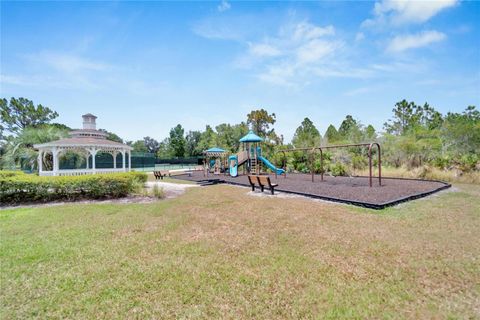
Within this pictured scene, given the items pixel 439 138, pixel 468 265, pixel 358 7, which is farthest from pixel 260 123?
pixel 468 265

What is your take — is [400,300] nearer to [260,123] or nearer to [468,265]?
[468,265]

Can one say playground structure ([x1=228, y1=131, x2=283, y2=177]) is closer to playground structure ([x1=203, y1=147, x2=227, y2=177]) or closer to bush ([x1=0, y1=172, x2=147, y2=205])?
playground structure ([x1=203, y1=147, x2=227, y2=177])

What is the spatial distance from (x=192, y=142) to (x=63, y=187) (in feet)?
156

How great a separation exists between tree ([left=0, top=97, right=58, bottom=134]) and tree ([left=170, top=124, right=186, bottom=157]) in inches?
895

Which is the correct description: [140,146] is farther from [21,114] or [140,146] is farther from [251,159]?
[251,159]

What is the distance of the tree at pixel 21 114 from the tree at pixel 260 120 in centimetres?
3444

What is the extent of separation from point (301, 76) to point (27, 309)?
1471 cm

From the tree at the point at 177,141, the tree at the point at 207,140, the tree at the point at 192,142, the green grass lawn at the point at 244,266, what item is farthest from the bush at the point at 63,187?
the tree at the point at 177,141

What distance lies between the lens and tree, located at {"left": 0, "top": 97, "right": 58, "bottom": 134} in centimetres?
3375

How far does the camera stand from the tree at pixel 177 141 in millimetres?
51562

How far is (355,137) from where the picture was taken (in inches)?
987

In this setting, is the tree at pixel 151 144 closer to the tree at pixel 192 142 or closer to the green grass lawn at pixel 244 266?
the tree at pixel 192 142

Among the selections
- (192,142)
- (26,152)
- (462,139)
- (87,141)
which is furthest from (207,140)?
(462,139)

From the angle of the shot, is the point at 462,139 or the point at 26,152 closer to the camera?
the point at 462,139
